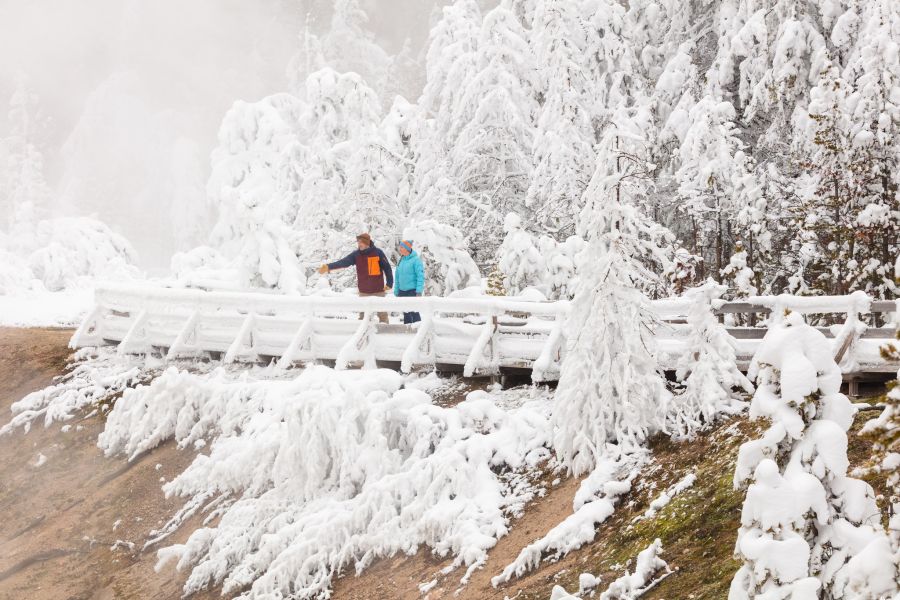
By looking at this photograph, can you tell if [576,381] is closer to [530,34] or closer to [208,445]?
[208,445]

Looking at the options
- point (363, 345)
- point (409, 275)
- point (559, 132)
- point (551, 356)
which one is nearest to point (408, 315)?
point (409, 275)

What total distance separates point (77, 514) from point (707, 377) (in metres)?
8.69

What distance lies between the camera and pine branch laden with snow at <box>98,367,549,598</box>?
323 inches

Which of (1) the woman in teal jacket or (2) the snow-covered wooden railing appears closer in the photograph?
(2) the snow-covered wooden railing

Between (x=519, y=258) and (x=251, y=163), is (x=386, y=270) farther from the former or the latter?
(x=251, y=163)

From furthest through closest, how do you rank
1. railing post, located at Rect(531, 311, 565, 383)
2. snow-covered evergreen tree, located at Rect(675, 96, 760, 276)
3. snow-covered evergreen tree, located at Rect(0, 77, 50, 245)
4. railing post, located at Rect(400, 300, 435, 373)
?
snow-covered evergreen tree, located at Rect(0, 77, 50, 245)
snow-covered evergreen tree, located at Rect(675, 96, 760, 276)
railing post, located at Rect(400, 300, 435, 373)
railing post, located at Rect(531, 311, 565, 383)

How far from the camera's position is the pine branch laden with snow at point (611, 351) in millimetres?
8195

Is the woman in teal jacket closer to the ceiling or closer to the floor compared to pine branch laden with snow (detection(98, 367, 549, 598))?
closer to the ceiling

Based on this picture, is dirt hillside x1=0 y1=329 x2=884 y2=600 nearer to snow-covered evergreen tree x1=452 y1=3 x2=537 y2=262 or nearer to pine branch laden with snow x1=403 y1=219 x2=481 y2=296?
pine branch laden with snow x1=403 y1=219 x2=481 y2=296

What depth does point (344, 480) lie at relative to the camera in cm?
921

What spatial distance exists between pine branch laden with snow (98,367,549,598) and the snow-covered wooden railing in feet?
3.21

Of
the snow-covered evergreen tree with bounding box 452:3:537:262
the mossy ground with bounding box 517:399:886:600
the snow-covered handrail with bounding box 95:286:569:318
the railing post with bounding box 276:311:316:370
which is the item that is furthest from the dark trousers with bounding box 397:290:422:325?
the snow-covered evergreen tree with bounding box 452:3:537:262

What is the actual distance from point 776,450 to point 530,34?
19.2 meters

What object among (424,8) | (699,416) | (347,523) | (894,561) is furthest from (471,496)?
(424,8)
